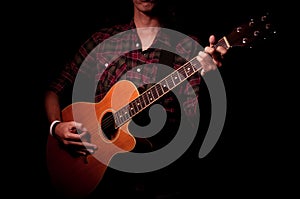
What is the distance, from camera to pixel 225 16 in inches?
74.4

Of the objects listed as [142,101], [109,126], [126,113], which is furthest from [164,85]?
[109,126]

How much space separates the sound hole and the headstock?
69 centimetres

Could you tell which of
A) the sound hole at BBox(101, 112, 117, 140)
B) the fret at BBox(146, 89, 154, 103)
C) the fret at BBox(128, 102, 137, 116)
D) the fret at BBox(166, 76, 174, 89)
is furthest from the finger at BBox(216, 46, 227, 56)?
the sound hole at BBox(101, 112, 117, 140)

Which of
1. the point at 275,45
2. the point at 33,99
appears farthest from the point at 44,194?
the point at 275,45

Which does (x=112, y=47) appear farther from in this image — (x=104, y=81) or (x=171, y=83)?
(x=171, y=83)

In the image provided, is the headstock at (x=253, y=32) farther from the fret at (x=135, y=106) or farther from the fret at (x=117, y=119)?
the fret at (x=117, y=119)

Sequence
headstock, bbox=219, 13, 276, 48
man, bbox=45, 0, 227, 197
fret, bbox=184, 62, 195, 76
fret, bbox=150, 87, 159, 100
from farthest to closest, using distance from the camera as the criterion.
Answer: man, bbox=45, 0, 227, 197 < fret, bbox=150, 87, 159, 100 < fret, bbox=184, 62, 195, 76 < headstock, bbox=219, 13, 276, 48

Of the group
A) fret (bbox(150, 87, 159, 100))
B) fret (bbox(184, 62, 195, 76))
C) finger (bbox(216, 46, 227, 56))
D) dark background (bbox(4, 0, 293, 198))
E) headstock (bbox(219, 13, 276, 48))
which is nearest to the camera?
headstock (bbox(219, 13, 276, 48))

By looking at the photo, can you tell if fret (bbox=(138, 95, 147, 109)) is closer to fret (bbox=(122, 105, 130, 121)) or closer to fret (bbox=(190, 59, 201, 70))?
fret (bbox=(122, 105, 130, 121))

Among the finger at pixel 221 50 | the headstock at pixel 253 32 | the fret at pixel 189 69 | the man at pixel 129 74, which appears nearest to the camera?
the headstock at pixel 253 32

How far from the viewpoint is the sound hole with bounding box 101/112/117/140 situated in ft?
5.16

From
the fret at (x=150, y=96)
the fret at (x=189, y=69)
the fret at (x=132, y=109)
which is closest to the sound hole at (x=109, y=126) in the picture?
the fret at (x=132, y=109)

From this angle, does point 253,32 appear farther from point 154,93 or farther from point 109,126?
point 109,126

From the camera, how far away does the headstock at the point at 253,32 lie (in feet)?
3.77
